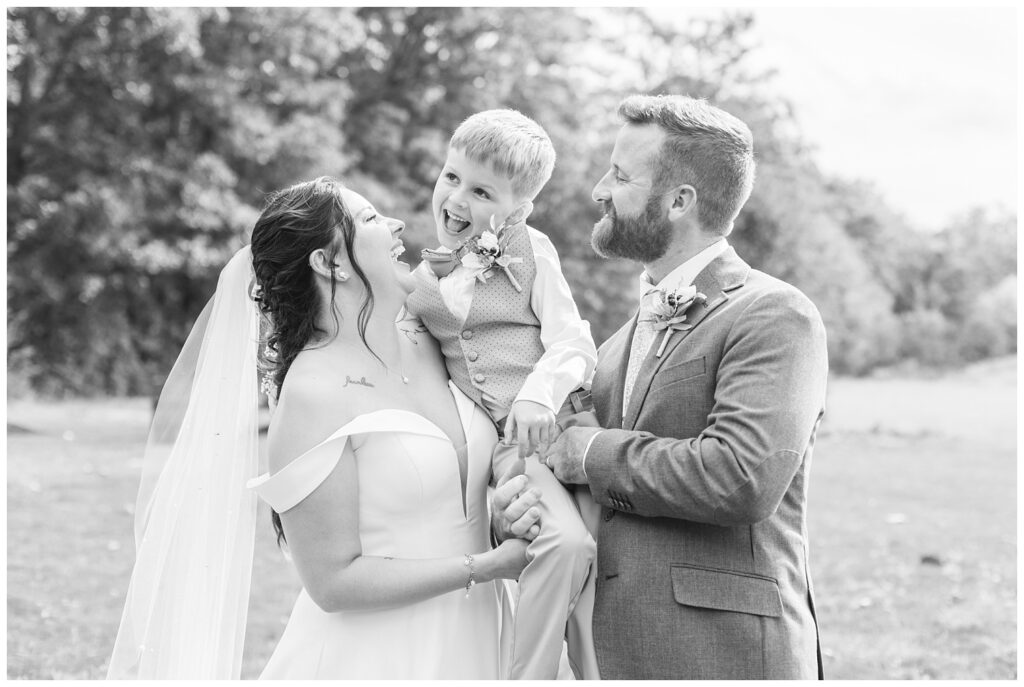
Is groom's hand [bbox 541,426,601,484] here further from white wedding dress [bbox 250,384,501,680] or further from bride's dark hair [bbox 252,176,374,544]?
bride's dark hair [bbox 252,176,374,544]

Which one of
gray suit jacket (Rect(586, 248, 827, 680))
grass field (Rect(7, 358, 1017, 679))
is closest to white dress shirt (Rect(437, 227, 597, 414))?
gray suit jacket (Rect(586, 248, 827, 680))

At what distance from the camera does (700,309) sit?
3086 millimetres

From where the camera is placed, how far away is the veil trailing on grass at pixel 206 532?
366cm

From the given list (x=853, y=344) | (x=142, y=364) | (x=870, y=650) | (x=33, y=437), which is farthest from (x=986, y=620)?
(x=853, y=344)

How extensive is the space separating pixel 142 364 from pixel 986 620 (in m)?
19.3

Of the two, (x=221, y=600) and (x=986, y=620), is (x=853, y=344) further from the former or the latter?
(x=221, y=600)

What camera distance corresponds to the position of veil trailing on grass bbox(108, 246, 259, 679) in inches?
144

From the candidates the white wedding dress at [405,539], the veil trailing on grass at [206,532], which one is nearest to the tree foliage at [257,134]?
the veil trailing on grass at [206,532]

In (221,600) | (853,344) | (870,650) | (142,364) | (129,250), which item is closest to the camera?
(221,600)

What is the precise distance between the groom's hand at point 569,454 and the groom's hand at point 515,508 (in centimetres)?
9

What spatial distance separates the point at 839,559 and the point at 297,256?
9.14 meters

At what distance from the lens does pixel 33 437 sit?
1797cm

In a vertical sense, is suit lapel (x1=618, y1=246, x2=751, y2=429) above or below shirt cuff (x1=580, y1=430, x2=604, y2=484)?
above

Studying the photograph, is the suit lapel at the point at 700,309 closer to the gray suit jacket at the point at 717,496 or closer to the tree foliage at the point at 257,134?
the gray suit jacket at the point at 717,496
